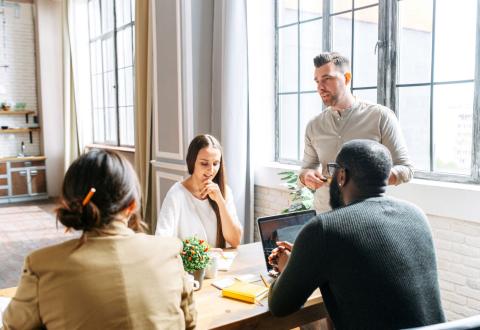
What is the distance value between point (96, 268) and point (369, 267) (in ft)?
Result: 2.27

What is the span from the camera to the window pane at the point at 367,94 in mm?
3139

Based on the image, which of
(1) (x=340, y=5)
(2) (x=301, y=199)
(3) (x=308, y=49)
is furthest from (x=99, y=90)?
(2) (x=301, y=199)

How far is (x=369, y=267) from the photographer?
125cm

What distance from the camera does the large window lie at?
2.60 metres

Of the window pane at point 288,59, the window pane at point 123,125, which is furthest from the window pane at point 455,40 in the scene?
the window pane at point 123,125

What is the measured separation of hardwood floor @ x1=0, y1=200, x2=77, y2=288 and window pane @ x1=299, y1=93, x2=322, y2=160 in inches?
104

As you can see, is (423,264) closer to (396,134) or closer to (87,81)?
(396,134)

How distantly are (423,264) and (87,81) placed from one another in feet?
25.3

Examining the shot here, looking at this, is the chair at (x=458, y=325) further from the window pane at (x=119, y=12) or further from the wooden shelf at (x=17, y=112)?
the wooden shelf at (x=17, y=112)

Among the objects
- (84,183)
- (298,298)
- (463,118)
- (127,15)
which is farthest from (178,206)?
(127,15)

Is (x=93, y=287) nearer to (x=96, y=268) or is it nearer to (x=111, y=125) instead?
(x=96, y=268)

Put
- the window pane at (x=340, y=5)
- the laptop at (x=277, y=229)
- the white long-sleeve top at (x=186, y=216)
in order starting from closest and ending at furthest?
the laptop at (x=277, y=229) < the white long-sleeve top at (x=186, y=216) < the window pane at (x=340, y=5)

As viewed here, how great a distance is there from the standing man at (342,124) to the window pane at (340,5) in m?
0.92

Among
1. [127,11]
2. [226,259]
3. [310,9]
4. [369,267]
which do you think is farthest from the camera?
[127,11]
